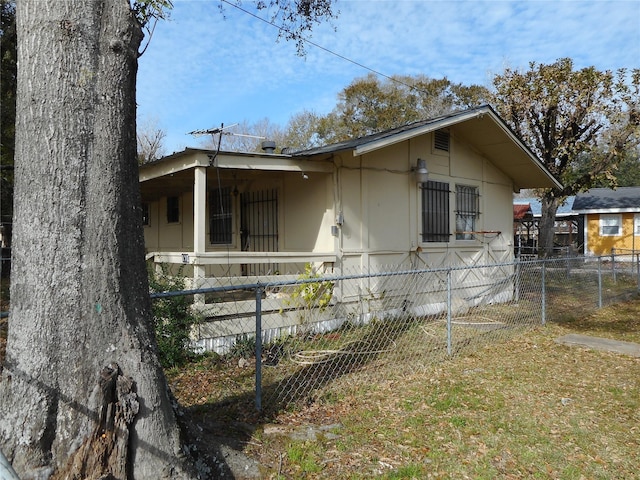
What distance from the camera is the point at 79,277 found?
97.9 inches

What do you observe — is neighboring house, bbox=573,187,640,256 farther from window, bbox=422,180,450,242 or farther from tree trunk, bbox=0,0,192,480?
tree trunk, bbox=0,0,192,480

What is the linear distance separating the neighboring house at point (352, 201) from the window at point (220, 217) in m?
0.02

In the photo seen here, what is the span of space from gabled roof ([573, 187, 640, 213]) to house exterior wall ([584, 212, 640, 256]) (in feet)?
1.54

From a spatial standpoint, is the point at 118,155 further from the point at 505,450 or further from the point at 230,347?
the point at 230,347

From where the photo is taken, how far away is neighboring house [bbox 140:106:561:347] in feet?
23.2

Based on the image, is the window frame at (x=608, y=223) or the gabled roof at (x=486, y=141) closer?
the gabled roof at (x=486, y=141)

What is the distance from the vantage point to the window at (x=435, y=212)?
934 centimetres

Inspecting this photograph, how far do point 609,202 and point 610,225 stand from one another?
1.23m

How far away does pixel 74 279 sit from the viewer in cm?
248

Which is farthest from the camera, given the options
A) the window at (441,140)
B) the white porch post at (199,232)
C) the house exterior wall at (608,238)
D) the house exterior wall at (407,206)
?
the house exterior wall at (608,238)

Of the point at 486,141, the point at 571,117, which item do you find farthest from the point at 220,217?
the point at 571,117

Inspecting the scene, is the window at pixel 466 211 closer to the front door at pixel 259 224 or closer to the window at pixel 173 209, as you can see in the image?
the front door at pixel 259 224

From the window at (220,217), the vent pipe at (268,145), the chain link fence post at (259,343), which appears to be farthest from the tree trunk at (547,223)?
the chain link fence post at (259,343)

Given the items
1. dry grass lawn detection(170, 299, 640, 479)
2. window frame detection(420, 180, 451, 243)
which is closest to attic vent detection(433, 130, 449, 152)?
window frame detection(420, 180, 451, 243)
